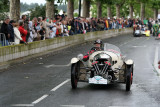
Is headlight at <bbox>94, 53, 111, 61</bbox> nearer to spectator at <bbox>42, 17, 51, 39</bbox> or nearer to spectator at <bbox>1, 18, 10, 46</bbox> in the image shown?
spectator at <bbox>1, 18, 10, 46</bbox>

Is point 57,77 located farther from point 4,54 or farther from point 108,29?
point 108,29

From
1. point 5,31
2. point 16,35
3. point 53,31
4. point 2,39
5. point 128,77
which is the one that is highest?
point 5,31

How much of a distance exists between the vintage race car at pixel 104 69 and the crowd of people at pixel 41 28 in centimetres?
687

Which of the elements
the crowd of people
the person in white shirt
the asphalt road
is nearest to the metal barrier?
the crowd of people

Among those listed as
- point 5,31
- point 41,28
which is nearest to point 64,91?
point 5,31

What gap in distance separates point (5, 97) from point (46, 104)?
152cm

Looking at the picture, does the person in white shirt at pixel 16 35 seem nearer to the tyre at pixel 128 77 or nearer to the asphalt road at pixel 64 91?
the asphalt road at pixel 64 91

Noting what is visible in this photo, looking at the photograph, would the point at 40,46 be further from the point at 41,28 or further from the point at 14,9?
the point at 14,9

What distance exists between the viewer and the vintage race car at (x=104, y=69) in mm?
12508

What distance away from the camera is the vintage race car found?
1251cm

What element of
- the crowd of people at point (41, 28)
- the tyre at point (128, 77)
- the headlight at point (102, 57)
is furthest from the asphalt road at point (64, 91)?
the crowd of people at point (41, 28)

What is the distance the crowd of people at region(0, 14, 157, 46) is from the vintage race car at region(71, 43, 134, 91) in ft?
22.6

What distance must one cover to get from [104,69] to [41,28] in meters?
12.6

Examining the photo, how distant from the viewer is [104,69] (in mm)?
12672
